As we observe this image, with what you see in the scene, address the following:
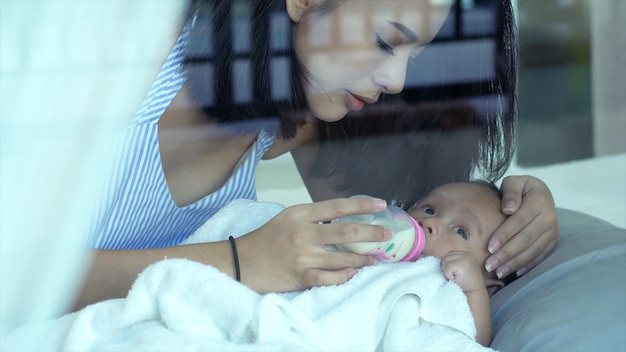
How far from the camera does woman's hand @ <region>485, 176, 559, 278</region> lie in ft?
3.69

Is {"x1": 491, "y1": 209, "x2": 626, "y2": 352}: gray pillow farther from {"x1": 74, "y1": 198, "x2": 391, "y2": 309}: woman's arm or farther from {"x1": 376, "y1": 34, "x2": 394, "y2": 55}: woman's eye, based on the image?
{"x1": 376, "y1": 34, "x2": 394, "y2": 55}: woman's eye

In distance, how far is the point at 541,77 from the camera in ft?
4.24

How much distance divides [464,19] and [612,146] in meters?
0.36

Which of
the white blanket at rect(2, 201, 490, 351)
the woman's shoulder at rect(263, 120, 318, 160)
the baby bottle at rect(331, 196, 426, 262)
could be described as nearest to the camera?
the white blanket at rect(2, 201, 490, 351)

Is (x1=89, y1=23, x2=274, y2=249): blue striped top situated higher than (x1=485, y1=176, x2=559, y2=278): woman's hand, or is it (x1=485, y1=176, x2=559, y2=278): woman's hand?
(x1=89, y1=23, x2=274, y2=249): blue striped top

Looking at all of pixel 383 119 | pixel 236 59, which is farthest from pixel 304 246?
pixel 383 119

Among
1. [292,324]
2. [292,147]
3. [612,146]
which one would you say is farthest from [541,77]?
[292,324]

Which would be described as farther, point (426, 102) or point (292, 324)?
point (426, 102)

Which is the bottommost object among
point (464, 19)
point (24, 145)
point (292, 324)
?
point (292, 324)

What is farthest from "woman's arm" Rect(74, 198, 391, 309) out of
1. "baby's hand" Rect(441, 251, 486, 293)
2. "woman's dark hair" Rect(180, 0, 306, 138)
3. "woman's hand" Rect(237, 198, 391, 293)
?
"woman's dark hair" Rect(180, 0, 306, 138)

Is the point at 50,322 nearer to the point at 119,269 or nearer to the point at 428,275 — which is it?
the point at 119,269

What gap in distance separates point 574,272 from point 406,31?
0.39 meters

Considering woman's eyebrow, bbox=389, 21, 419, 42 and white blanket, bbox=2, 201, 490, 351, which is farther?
woman's eyebrow, bbox=389, 21, 419, 42

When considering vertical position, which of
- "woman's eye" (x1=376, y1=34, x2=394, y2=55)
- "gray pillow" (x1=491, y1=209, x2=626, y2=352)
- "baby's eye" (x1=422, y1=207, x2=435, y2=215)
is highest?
"woman's eye" (x1=376, y1=34, x2=394, y2=55)
